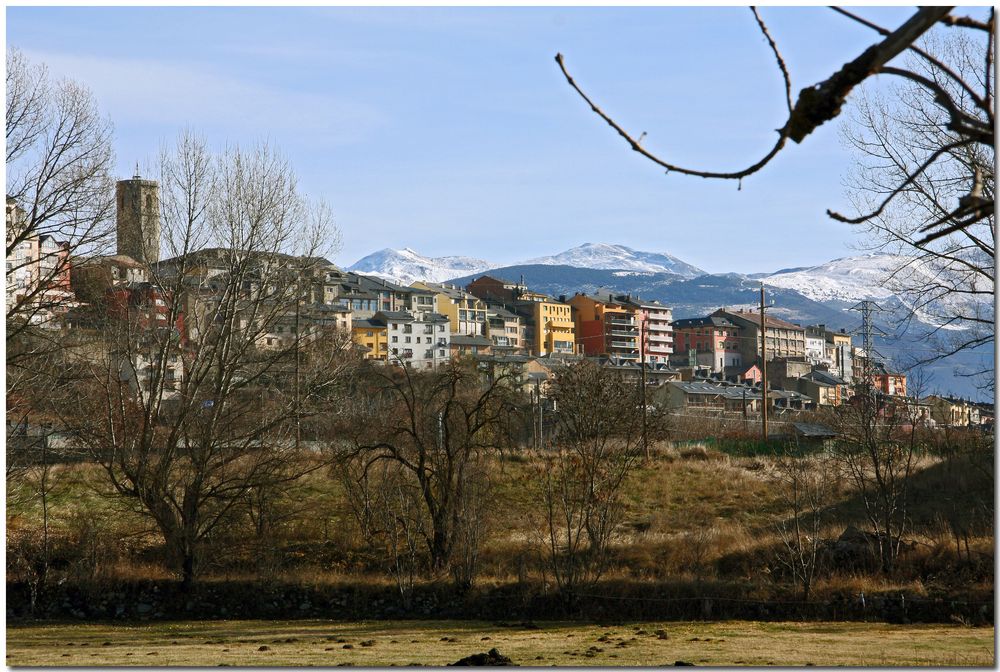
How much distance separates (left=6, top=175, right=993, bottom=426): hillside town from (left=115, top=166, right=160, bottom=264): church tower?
0.04m

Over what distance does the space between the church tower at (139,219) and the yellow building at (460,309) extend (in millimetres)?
65695

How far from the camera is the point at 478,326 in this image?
90.0 meters

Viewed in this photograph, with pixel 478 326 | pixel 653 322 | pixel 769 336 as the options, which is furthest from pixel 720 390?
pixel 769 336

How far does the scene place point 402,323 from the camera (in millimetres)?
76938

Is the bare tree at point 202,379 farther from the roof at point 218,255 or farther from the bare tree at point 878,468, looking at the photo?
the bare tree at point 878,468

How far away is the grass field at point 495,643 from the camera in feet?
33.9

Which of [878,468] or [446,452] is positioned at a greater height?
[446,452]

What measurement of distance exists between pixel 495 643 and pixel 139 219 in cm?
968

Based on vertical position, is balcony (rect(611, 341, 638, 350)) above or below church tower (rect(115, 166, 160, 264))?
above

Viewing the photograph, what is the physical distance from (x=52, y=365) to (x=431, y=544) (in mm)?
6784

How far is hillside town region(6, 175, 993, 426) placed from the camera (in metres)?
16.5

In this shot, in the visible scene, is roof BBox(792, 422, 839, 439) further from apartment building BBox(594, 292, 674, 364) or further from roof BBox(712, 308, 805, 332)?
roof BBox(712, 308, 805, 332)

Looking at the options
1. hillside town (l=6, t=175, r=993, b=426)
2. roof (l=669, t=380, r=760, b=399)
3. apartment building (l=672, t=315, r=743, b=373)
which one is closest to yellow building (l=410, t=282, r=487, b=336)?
hillside town (l=6, t=175, r=993, b=426)

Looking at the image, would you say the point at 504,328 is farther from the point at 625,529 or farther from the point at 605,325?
the point at 625,529
